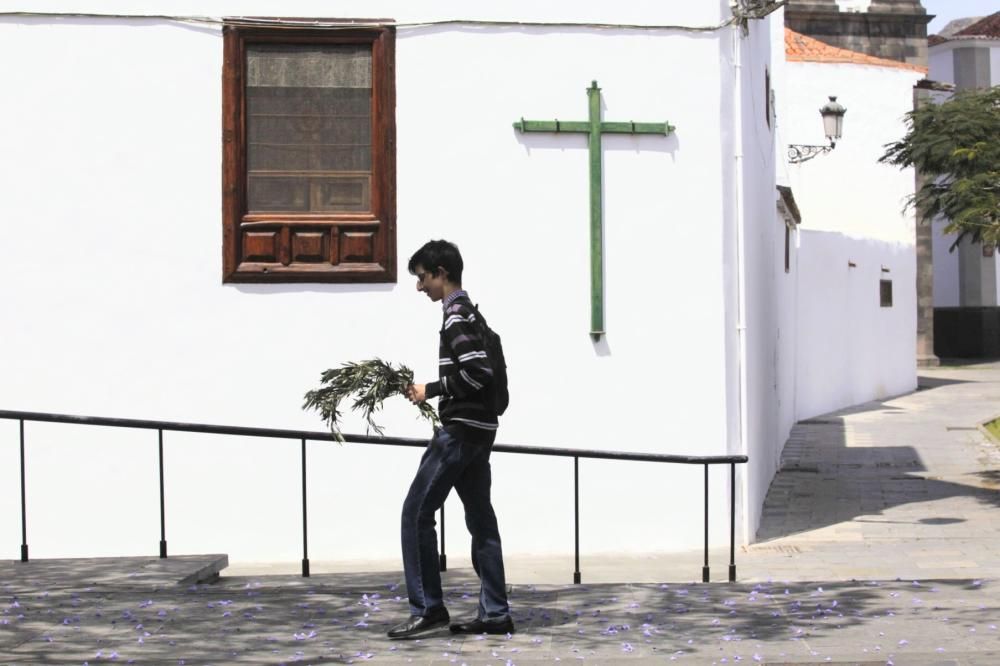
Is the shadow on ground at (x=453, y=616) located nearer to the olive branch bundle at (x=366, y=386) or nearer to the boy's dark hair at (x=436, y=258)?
the olive branch bundle at (x=366, y=386)

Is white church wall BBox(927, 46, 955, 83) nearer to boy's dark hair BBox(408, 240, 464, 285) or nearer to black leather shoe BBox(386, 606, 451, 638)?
boy's dark hair BBox(408, 240, 464, 285)

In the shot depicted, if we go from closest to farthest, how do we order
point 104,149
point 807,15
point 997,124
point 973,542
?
point 104,149 → point 973,542 → point 997,124 → point 807,15

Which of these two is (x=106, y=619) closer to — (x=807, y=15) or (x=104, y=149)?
(x=104, y=149)

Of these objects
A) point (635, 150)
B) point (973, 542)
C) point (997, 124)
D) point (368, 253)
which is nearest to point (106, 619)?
point (368, 253)

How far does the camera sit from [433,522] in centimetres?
756

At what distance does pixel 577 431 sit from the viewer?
11000 millimetres

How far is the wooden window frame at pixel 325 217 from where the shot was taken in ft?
35.7

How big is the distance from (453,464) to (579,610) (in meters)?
1.23

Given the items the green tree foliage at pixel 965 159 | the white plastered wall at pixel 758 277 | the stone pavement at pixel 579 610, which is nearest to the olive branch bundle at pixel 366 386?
the stone pavement at pixel 579 610

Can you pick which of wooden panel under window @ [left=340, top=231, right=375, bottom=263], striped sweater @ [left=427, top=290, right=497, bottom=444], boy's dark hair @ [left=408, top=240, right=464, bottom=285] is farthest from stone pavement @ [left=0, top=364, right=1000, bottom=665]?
wooden panel under window @ [left=340, top=231, right=375, bottom=263]

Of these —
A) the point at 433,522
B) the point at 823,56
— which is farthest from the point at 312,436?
the point at 823,56

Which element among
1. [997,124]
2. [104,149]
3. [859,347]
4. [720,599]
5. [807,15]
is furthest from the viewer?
[807,15]

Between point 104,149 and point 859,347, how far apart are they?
19901 millimetres

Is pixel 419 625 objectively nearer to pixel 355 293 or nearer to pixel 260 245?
pixel 355 293
